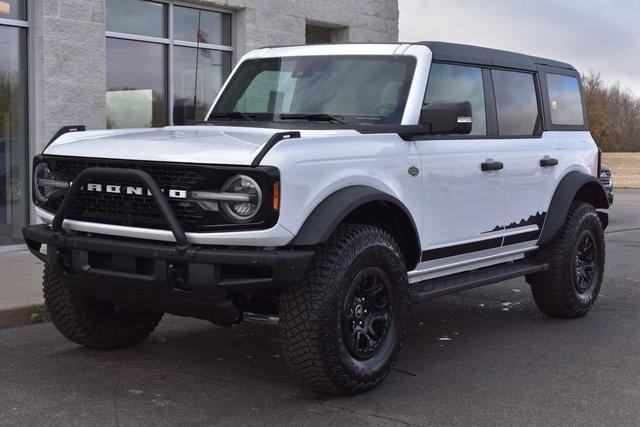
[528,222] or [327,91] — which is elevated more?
[327,91]

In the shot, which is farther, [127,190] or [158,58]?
[158,58]

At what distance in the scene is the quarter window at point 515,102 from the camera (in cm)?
662

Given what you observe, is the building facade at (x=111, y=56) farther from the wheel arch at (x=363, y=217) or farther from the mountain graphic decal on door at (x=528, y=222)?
the wheel arch at (x=363, y=217)

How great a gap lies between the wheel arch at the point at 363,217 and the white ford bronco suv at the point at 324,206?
0.01m

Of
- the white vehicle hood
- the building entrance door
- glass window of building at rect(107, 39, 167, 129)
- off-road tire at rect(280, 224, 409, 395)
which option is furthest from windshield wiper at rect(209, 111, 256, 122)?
glass window of building at rect(107, 39, 167, 129)

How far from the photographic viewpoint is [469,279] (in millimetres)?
5988

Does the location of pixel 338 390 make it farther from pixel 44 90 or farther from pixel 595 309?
pixel 44 90

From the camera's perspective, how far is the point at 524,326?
6930 mm

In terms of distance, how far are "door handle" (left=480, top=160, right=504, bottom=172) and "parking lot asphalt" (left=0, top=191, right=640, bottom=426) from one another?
3.94 ft

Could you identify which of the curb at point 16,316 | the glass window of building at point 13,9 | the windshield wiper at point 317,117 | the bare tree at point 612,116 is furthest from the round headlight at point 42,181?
the bare tree at point 612,116

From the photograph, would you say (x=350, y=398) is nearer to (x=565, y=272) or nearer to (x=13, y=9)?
(x=565, y=272)

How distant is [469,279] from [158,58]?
7.05 m

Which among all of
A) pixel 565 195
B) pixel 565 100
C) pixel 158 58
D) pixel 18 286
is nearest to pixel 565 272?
pixel 565 195

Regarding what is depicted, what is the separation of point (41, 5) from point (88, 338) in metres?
5.62
